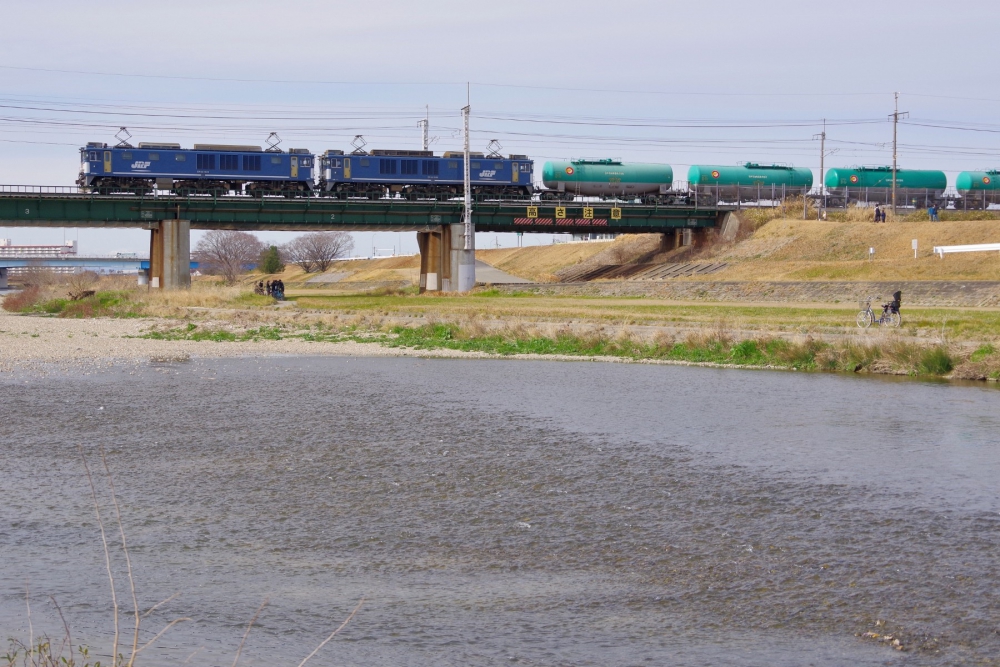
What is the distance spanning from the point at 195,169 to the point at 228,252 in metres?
88.5

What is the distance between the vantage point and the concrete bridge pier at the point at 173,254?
70.3 m

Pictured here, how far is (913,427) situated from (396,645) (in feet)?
42.8

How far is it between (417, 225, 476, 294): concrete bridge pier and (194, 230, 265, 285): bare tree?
6812cm

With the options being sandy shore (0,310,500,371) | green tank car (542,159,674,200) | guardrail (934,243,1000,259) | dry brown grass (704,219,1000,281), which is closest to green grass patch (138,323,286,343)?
sandy shore (0,310,500,371)

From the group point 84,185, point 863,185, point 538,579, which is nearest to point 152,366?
point 538,579

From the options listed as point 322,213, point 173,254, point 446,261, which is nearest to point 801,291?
point 446,261

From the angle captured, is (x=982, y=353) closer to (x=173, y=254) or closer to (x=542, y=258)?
(x=173, y=254)

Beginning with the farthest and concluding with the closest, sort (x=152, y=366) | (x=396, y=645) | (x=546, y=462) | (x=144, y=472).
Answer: (x=152, y=366) < (x=546, y=462) < (x=144, y=472) < (x=396, y=645)

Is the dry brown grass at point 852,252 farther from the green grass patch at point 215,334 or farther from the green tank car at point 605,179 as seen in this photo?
the green grass patch at point 215,334

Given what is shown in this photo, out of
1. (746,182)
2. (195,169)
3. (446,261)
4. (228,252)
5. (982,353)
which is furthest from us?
(228,252)

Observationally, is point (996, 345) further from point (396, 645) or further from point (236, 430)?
point (396, 645)

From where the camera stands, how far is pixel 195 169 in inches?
2867

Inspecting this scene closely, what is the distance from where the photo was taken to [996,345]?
2648 cm

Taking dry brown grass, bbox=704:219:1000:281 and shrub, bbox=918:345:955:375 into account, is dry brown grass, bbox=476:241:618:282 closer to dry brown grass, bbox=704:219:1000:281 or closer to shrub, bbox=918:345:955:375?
dry brown grass, bbox=704:219:1000:281
